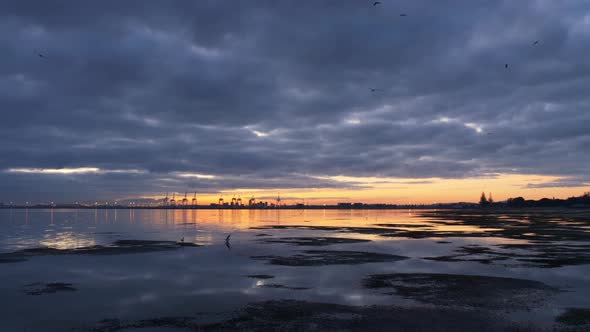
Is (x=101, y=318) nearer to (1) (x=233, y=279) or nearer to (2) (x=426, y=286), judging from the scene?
(1) (x=233, y=279)

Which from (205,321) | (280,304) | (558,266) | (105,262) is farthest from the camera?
(105,262)

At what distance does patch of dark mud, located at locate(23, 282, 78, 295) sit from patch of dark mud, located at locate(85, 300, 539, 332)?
773cm

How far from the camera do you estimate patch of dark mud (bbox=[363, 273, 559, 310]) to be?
19.3 m

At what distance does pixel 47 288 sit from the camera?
23.1 m

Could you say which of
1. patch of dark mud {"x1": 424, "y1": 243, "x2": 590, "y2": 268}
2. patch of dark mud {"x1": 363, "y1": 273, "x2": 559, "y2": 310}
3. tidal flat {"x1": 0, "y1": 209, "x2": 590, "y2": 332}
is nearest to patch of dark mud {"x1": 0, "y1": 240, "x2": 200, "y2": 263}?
tidal flat {"x1": 0, "y1": 209, "x2": 590, "y2": 332}

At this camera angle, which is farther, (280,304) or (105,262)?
(105,262)

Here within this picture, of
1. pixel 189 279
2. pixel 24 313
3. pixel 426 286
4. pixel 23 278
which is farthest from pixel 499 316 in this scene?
pixel 23 278

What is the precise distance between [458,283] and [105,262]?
1009 inches

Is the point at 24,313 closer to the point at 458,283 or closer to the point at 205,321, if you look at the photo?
the point at 205,321

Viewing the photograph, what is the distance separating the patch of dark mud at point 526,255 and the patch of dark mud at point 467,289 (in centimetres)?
755

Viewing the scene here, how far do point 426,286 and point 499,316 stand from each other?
6.13m

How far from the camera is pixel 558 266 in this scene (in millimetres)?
29312

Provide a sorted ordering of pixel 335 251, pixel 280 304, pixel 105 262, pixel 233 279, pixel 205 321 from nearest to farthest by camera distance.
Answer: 1. pixel 205 321
2. pixel 280 304
3. pixel 233 279
4. pixel 105 262
5. pixel 335 251

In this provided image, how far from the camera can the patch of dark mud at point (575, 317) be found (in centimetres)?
1599
